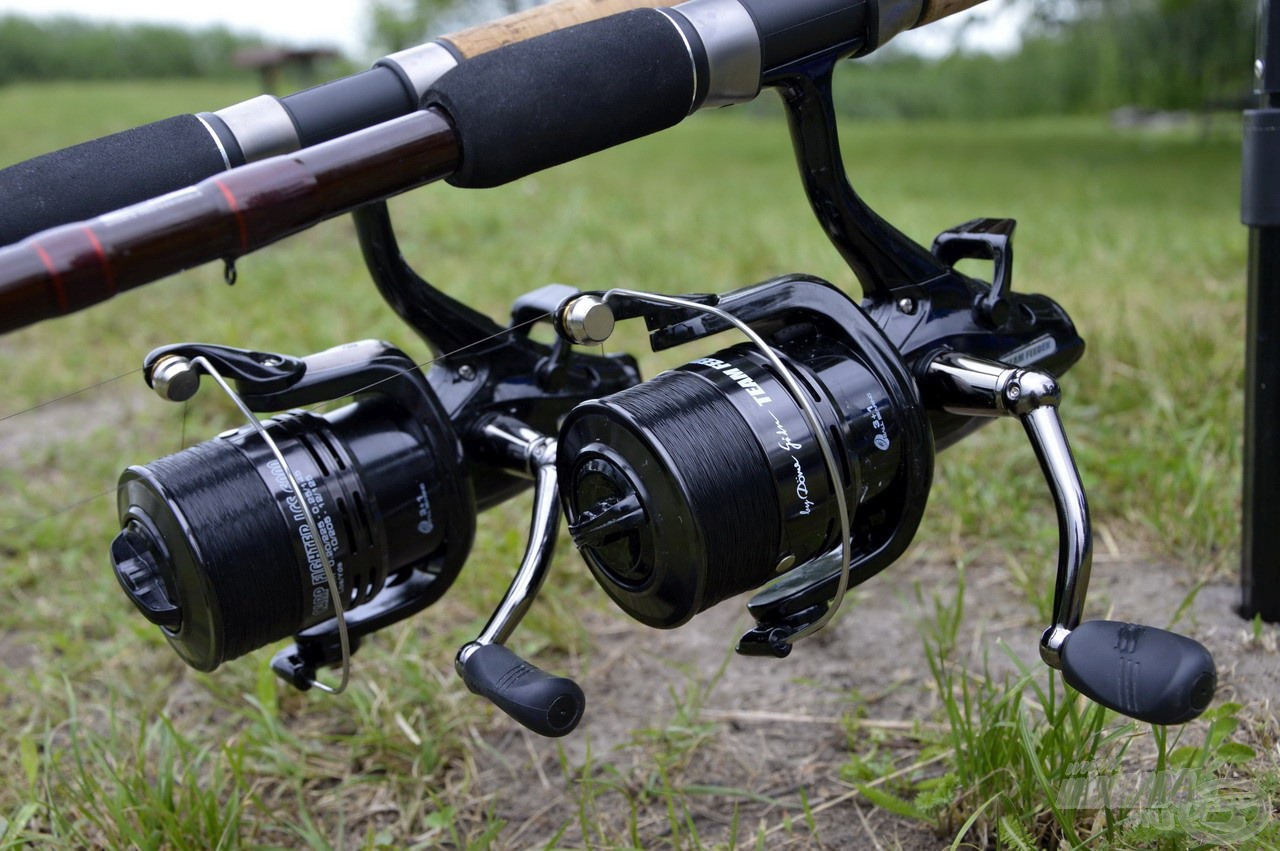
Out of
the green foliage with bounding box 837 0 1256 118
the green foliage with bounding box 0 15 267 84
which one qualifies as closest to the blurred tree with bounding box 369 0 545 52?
the green foliage with bounding box 0 15 267 84

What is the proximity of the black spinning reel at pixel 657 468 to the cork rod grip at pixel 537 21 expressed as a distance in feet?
0.80

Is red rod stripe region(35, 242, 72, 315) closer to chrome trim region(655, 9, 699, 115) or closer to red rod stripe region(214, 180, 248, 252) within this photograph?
red rod stripe region(214, 180, 248, 252)

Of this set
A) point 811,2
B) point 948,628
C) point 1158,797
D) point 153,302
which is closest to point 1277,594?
point 948,628

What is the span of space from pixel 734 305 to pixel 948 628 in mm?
866

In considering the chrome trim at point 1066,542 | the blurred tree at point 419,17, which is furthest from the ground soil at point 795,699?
the blurred tree at point 419,17

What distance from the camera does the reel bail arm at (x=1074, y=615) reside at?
0.99 meters

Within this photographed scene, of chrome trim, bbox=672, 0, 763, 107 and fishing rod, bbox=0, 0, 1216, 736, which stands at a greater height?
chrome trim, bbox=672, 0, 763, 107

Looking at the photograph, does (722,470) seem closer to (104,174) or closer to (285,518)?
(285,518)

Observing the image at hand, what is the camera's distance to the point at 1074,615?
112 centimetres

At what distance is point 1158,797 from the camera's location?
125 cm

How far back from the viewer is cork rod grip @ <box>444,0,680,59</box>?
1.42m

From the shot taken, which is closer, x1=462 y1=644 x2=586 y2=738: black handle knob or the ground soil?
x1=462 y1=644 x2=586 y2=738: black handle knob

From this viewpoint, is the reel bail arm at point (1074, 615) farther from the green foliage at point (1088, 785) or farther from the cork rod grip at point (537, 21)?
the cork rod grip at point (537, 21)

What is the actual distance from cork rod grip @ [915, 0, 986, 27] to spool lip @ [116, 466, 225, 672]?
96 centimetres
